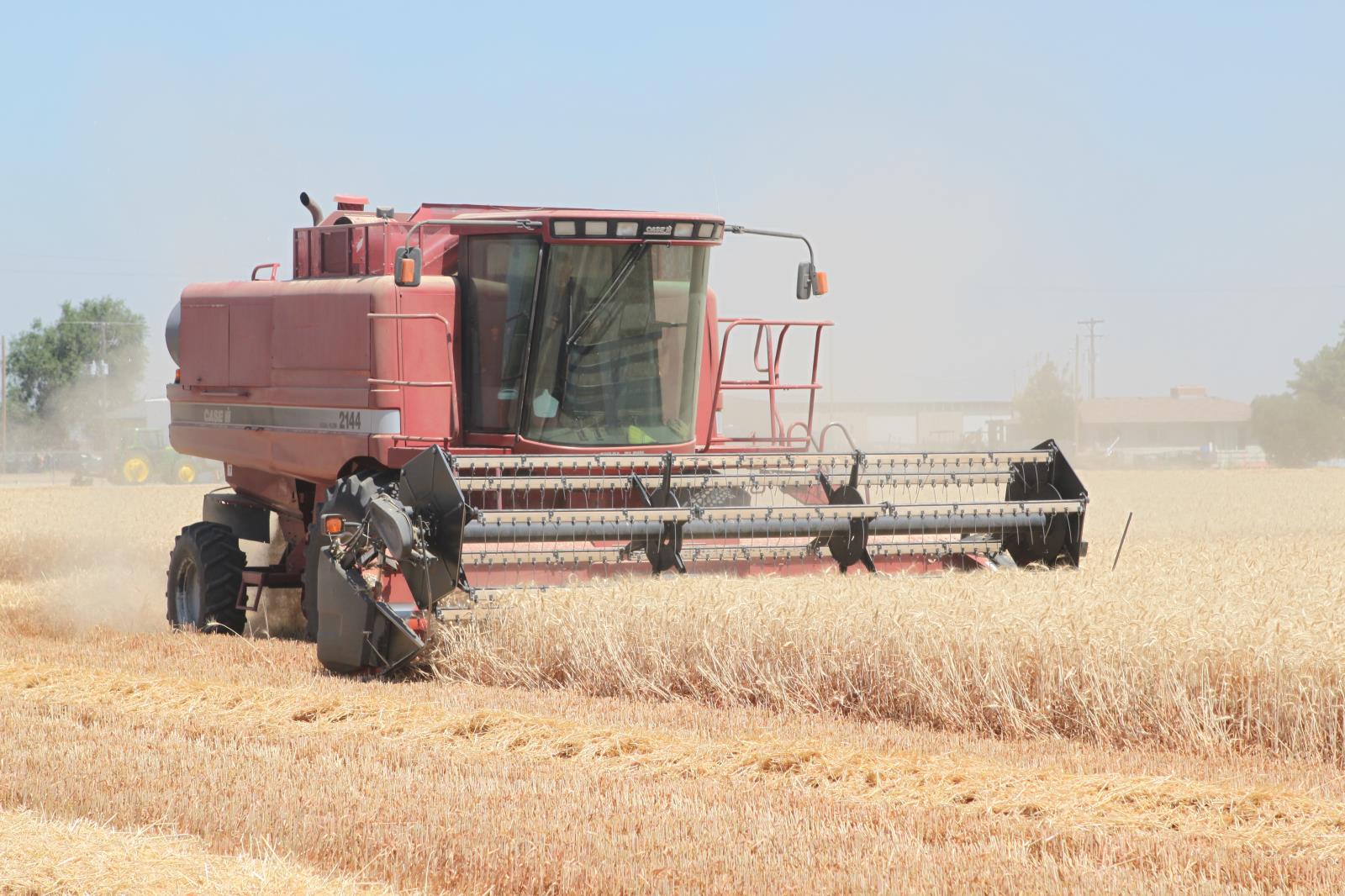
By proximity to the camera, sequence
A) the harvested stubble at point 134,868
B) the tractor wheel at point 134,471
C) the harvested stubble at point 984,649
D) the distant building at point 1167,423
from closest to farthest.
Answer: the harvested stubble at point 134,868 < the harvested stubble at point 984,649 < the tractor wheel at point 134,471 < the distant building at point 1167,423

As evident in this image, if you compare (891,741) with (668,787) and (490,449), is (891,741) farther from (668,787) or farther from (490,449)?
(490,449)

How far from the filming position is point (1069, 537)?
8016 mm

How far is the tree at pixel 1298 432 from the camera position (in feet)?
182

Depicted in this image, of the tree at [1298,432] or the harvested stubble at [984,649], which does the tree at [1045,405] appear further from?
the harvested stubble at [984,649]

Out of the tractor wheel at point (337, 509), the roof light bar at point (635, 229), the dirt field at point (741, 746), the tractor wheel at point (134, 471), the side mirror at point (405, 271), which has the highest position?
the roof light bar at point (635, 229)

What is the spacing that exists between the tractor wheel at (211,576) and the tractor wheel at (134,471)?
97.9ft

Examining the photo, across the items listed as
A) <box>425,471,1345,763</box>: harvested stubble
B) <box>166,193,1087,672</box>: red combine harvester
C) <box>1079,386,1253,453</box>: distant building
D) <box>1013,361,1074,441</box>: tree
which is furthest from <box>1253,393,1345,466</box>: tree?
<box>425,471,1345,763</box>: harvested stubble

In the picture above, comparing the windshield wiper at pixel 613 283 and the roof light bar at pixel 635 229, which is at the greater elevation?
the roof light bar at pixel 635 229

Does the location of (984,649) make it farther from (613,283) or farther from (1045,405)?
(1045,405)

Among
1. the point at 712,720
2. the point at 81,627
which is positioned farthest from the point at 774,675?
the point at 81,627

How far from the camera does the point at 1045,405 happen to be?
6600 cm

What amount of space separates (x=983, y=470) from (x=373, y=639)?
3.34m

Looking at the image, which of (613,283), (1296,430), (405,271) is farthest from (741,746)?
(1296,430)

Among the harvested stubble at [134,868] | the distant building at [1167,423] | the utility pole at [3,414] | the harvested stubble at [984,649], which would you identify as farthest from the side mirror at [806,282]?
the distant building at [1167,423]
